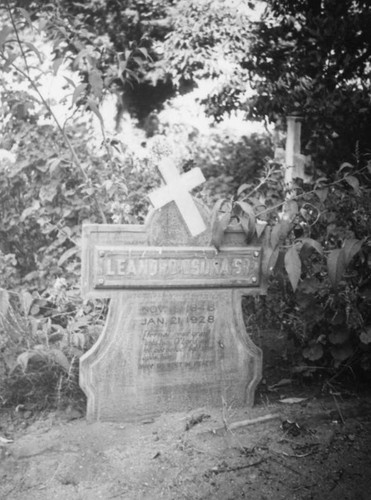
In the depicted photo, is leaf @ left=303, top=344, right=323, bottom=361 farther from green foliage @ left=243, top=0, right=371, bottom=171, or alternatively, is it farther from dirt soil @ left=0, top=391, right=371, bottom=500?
green foliage @ left=243, top=0, right=371, bottom=171

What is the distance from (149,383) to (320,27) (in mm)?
4523

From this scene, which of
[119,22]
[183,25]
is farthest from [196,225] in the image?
[119,22]

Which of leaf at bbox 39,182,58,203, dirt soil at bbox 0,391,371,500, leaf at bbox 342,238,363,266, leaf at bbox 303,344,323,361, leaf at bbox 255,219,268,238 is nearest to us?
dirt soil at bbox 0,391,371,500

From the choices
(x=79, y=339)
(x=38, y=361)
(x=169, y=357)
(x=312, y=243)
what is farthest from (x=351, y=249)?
(x=38, y=361)

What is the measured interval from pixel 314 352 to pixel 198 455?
2.93ft

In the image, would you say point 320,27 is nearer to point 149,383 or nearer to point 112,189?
point 112,189

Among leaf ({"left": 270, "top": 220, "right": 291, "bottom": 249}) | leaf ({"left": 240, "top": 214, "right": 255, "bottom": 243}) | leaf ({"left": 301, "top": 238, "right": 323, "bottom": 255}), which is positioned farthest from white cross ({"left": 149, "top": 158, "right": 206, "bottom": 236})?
leaf ({"left": 301, "top": 238, "right": 323, "bottom": 255})

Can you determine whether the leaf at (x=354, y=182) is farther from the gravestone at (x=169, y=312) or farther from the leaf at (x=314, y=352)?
the leaf at (x=314, y=352)

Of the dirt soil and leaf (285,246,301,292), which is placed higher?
leaf (285,246,301,292)

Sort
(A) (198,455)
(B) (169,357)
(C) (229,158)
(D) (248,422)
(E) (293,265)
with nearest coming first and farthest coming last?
1. (A) (198,455)
2. (E) (293,265)
3. (D) (248,422)
4. (B) (169,357)
5. (C) (229,158)

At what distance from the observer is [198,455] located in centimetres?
214

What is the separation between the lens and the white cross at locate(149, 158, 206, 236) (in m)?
2.42

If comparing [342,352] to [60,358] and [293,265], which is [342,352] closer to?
[293,265]

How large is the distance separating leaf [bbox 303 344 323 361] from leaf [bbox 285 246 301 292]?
1.85 feet
